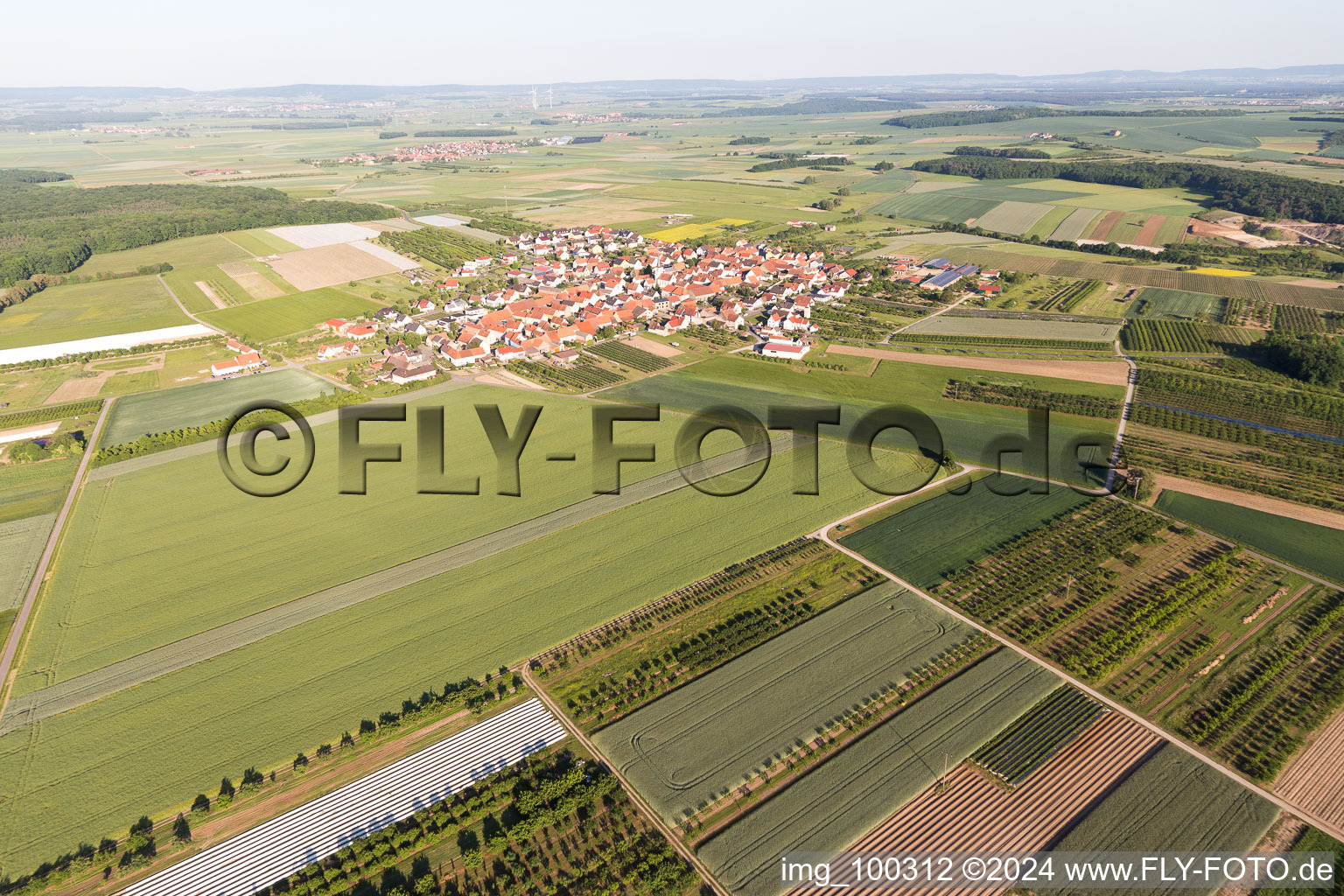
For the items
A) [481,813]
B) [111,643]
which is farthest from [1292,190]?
[111,643]

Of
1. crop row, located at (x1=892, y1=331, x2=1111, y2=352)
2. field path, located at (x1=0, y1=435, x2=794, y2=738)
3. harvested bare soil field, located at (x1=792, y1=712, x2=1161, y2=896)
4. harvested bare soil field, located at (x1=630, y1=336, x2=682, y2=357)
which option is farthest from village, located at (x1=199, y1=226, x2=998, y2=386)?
harvested bare soil field, located at (x1=792, y1=712, x2=1161, y2=896)

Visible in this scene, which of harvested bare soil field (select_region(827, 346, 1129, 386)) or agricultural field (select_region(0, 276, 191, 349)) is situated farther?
agricultural field (select_region(0, 276, 191, 349))

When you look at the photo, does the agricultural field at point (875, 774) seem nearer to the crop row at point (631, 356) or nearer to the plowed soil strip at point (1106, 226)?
the crop row at point (631, 356)

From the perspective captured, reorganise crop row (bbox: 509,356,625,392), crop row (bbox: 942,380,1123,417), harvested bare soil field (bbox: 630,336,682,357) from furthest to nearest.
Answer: harvested bare soil field (bbox: 630,336,682,357) → crop row (bbox: 509,356,625,392) → crop row (bbox: 942,380,1123,417)

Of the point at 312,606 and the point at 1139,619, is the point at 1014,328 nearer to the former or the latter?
the point at 1139,619

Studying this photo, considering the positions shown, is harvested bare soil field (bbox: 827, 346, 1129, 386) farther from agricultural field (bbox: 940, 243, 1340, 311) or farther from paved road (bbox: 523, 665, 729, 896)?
paved road (bbox: 523, 665, 729, 896)

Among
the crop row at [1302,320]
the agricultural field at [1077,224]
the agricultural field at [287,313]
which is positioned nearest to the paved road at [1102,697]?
the crop row at [1302,320]
